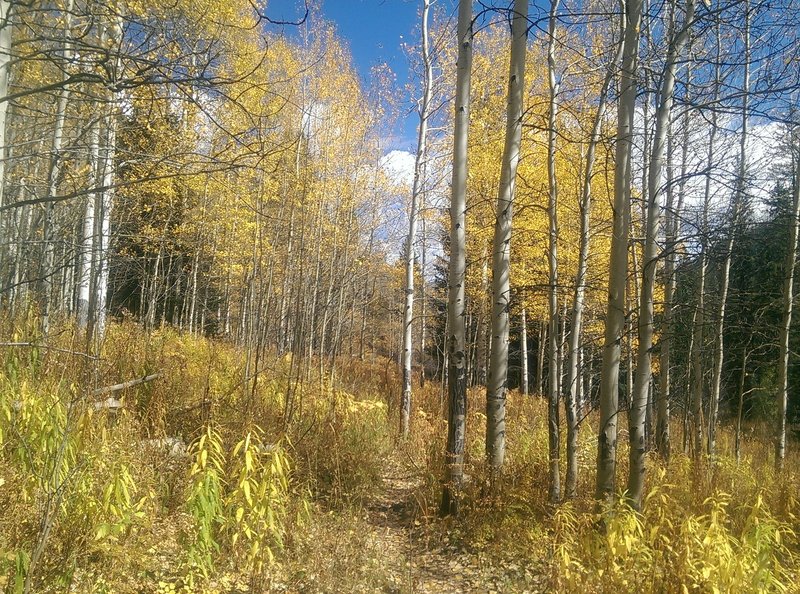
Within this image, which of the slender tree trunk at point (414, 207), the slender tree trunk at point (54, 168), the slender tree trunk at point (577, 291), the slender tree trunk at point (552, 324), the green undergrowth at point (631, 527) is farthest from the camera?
the slender tree trunk at point (414, 207)

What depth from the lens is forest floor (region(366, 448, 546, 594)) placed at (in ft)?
11.1

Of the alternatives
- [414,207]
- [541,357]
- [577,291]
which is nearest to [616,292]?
[577,291]

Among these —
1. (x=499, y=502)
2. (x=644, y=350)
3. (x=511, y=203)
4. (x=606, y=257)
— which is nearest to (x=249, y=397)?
(x=499, y=502)

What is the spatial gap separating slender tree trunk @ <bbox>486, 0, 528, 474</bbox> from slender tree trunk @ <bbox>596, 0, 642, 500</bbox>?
2.90 feet

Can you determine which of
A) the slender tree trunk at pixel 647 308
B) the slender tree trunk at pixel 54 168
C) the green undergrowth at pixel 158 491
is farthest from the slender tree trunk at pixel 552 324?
the slender tree trunk at pixel 54 168

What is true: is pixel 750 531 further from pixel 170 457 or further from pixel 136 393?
pixel 136 393

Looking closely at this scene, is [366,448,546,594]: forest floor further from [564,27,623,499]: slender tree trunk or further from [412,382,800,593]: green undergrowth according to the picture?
[564,27,623,499]: slender tree trunk

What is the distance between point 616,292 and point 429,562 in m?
2.64

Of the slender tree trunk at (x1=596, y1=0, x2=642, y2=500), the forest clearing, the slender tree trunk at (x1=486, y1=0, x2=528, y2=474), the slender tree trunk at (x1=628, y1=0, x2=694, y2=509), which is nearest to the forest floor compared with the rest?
the forest clearing

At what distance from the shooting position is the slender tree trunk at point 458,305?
4258 millimetres

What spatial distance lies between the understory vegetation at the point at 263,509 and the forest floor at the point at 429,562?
1.3 inches

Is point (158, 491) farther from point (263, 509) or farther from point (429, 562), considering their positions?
point (429, 562)

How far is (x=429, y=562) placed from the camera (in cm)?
378

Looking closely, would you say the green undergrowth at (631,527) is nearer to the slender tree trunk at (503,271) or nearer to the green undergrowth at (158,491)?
the slender tree trunk at (503,271)
